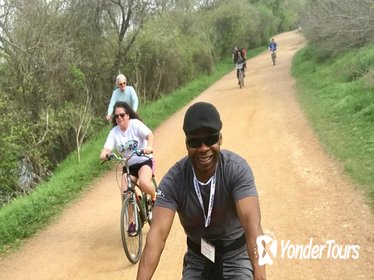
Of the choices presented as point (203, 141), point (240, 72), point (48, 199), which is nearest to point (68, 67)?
point (48, 199)

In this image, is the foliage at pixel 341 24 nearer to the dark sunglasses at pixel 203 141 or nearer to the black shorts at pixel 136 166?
the black shorts at pixel 136 166

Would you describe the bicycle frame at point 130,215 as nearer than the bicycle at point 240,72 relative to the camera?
Yes

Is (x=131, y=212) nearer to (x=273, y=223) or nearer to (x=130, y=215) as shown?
(x=130, y=215)

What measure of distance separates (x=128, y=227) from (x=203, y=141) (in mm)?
3197

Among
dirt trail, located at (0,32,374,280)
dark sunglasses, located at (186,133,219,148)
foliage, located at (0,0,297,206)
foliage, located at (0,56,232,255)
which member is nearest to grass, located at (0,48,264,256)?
foliage, located at (0,56,232,255)

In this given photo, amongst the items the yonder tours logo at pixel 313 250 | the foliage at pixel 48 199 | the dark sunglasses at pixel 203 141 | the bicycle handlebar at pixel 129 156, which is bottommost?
the yonder tours logo at pixel 313 250

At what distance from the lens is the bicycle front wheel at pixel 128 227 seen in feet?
17.7

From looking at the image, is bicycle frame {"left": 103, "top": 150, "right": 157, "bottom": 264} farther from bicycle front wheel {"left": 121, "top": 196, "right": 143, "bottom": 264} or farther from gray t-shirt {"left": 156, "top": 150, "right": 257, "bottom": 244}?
gray t-shirt {"left": 156, "top": 150, "right": 257, "bottom": 244}

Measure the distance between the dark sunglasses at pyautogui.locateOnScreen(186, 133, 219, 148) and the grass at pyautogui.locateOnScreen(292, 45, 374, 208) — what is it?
4129 millimetres

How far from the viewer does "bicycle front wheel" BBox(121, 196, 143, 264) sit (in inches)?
213

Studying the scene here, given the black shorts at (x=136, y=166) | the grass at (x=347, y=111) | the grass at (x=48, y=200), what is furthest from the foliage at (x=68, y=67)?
the grass at (x=347, y=111)

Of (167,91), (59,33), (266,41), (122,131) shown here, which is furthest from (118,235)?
(266,41)

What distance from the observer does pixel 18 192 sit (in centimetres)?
1058

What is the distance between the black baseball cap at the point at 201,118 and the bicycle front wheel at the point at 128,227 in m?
3.12
